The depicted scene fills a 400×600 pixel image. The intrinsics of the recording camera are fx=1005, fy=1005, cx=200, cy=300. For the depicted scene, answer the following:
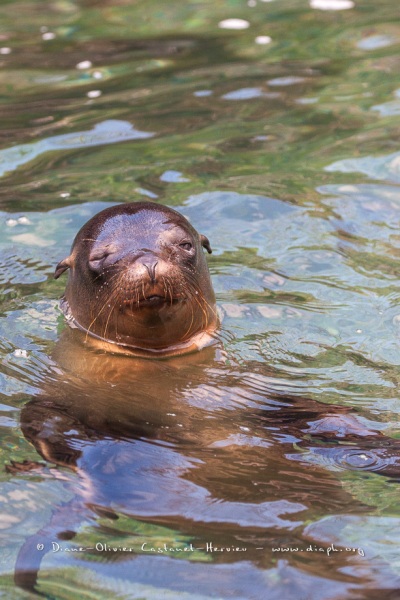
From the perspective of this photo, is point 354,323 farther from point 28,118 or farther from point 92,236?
point 28,118

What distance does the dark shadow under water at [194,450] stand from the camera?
182 inches

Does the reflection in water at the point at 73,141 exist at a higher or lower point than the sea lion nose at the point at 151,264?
lower

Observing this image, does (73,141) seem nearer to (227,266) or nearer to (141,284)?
(227,266)

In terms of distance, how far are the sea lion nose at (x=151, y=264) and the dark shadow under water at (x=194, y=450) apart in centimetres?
69

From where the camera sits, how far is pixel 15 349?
6363 millimetres

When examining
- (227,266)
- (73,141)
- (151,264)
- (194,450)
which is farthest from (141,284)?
(73,141)

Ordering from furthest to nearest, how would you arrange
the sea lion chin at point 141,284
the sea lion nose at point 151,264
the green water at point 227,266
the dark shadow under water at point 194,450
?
the sea lion chin at point 141,284 → the sea lion nose at point 151,264 → the dark shadow under water at point 194,450 → the green water at point 227,266

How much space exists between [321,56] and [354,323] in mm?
5991

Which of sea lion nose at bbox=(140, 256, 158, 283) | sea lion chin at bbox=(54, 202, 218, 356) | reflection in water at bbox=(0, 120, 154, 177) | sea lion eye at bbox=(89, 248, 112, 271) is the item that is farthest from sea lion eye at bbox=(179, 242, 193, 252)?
reflection in water at bbox=(0, 120, 154, 177)

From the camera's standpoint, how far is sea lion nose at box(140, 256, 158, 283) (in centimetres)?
548

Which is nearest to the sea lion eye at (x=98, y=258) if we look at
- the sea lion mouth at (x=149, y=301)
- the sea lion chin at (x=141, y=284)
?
the sea lion chin at (x=141, y=284)

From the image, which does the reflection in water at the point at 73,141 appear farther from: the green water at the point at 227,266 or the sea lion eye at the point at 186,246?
the sea lion eye at the point at 186,246

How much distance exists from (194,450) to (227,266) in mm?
2751

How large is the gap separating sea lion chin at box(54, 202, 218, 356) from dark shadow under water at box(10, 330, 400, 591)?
17cm
